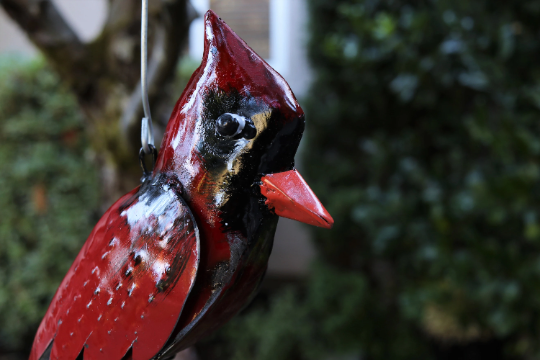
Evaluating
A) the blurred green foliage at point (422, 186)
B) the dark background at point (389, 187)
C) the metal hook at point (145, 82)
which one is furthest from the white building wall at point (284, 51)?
the metal hook at point (145, 82)

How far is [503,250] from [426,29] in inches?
27.0

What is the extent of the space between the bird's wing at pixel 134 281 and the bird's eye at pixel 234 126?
7cm

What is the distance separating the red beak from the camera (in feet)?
1.01

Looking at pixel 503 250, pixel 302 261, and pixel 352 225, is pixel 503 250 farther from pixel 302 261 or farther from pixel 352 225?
pixel 302 261

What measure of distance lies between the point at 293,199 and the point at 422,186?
4.00 feet

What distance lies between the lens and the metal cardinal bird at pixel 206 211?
0.32 meters

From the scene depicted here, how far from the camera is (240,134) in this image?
0.32 meters

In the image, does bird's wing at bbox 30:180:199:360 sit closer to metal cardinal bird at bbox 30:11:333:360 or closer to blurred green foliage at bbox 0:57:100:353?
metal cardinal bird at bbox 30:11:333:360

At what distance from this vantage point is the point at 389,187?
64.8 inches

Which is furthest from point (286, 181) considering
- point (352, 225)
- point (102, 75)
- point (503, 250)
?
point (352, 225)

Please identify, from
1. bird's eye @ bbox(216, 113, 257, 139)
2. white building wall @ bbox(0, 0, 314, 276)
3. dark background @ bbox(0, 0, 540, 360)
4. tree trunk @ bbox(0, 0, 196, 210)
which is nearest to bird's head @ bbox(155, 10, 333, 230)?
bird's eye @ bbox(216, 113, 257, 139)

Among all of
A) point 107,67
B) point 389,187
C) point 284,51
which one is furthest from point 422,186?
point 284,51

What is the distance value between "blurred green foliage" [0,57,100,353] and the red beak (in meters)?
1.77

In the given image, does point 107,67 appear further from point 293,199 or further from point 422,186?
point 422,186
